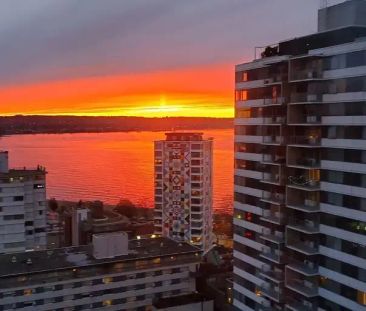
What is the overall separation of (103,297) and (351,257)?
845 cm

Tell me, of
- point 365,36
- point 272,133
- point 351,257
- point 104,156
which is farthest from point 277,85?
point 104,156

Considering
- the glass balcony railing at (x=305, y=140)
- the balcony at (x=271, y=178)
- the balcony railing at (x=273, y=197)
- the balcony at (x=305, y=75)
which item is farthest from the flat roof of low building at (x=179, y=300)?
the balcony at (x=305, y=75)

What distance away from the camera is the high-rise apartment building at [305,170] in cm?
768

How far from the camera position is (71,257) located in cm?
1522

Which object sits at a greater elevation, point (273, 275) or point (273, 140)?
point (273, 140)

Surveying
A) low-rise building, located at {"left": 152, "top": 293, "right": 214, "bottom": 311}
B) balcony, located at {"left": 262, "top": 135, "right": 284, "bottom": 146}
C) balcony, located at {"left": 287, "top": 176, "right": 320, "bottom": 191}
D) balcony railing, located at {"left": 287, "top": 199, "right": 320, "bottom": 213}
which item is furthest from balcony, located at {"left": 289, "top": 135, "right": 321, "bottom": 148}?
low-rise building, located at {"left": 152, "top": 293, "right": 214, "bottom": 311}

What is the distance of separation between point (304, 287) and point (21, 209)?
41.2 feet

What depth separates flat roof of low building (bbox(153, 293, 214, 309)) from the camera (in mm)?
14764

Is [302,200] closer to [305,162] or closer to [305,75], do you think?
[305,162]

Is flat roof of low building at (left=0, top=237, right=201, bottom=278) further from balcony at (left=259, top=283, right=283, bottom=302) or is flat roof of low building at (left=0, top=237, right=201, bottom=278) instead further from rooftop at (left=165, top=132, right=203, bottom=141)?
rooftop at (left=165, top=132, right=203, bottom=141)

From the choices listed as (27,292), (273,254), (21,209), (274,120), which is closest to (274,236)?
(273,254)

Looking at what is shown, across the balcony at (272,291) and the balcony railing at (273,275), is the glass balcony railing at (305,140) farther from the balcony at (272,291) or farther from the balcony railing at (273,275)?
the balcony at (272,291)

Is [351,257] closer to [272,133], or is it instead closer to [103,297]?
[272,133]

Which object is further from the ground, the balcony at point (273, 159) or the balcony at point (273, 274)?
the balcony at point (273, 159)
